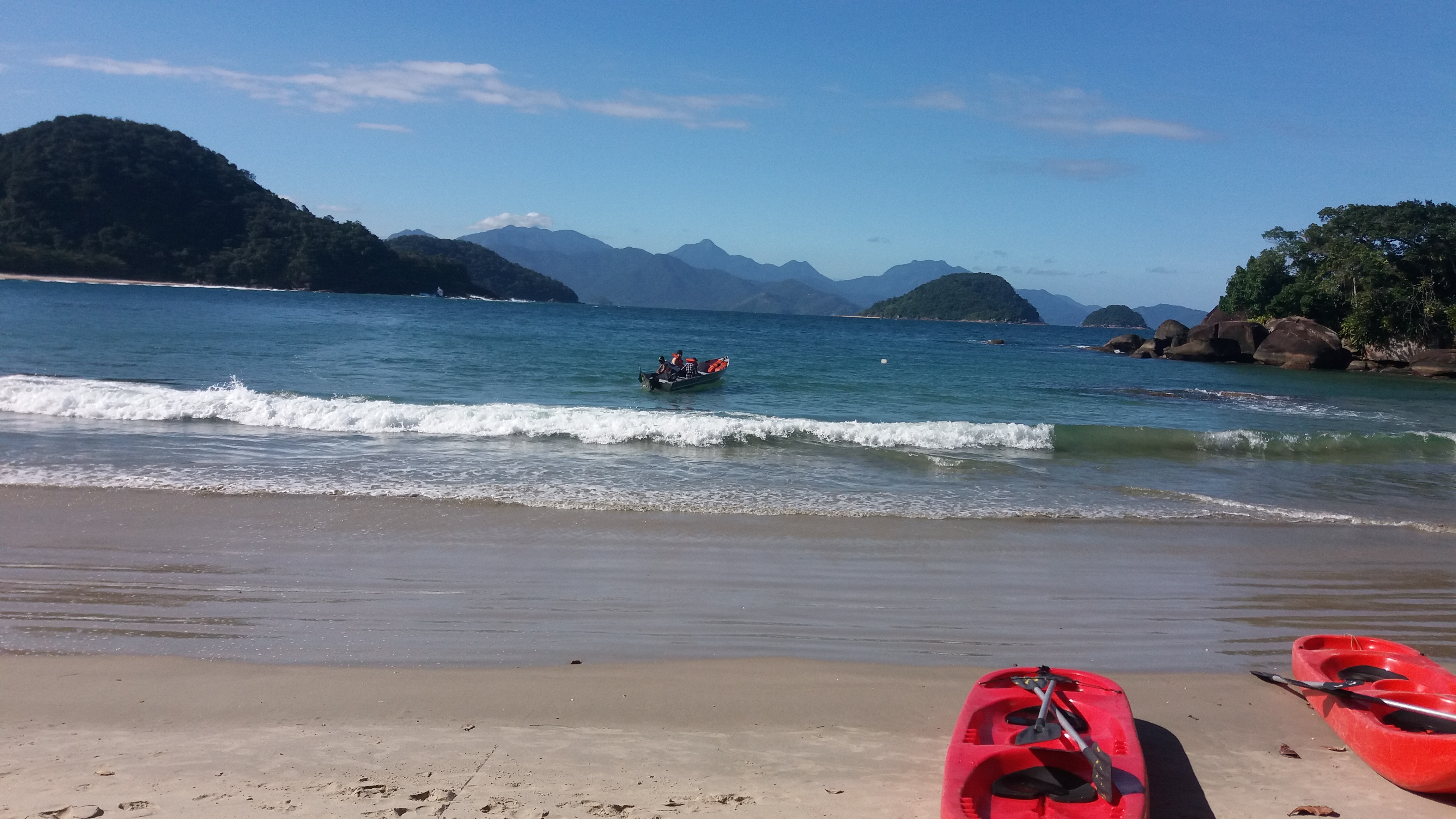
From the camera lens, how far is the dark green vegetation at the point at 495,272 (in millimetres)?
125625

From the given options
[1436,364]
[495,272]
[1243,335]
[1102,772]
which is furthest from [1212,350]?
[495,272]

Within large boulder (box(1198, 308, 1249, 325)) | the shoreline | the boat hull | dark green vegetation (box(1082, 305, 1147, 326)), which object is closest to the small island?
dark green vegetation (box(1082, 305, 1147, 326))

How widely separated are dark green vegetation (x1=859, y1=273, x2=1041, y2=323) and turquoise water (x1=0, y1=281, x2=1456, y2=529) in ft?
391

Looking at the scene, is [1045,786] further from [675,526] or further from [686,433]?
[686,433]

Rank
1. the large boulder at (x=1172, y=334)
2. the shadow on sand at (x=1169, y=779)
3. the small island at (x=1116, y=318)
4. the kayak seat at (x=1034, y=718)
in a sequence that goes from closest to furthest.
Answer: the shadow on sand at (x=1169, y=779)
the kayak seat at (x=1034, y=718)
the large boulder at (x=1172, y=334)
the small island at (x=1116, y=318)

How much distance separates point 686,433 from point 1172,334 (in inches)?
1804

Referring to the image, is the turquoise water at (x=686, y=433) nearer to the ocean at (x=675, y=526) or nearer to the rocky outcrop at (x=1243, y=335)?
the ocean at (x=675, y=526)

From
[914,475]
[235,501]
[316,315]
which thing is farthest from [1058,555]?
[316,315]

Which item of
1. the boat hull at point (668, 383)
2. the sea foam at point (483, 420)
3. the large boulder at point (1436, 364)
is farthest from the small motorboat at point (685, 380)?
the large boulder at point (1436, 364)

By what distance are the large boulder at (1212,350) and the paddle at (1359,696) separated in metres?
46.4

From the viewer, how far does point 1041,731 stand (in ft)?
13.3

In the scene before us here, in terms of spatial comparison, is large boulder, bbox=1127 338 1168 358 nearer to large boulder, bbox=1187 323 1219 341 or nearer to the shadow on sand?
large boulder, bbox=1187 323 1219 341

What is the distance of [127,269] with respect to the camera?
73.4 m

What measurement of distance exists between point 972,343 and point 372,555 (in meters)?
61.6
